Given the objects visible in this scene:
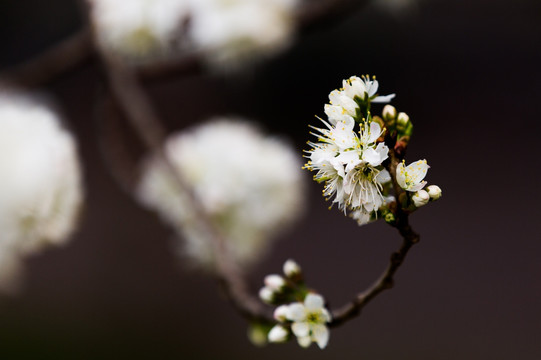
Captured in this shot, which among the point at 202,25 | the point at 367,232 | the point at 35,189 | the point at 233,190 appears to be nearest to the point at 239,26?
the point at 202,25

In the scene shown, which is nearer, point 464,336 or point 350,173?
point 350,173

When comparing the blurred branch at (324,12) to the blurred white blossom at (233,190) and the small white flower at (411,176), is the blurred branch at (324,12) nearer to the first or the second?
the blurred white blossom at (233,190)

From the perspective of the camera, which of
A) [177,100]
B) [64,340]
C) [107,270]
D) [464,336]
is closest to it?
[464,336]

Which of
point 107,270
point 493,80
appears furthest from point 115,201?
point 493,80

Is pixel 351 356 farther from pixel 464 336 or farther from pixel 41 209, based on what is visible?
pixel 41 209

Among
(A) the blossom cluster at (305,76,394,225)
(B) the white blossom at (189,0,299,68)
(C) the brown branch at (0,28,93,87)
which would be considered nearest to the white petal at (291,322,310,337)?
(A) the blossom cluster at (305,76,394,225)

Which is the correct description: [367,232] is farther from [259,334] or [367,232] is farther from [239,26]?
[259,334]

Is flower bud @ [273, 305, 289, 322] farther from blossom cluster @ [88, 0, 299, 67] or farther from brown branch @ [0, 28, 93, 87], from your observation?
brown branch @ [0, 28, 93, 87]
